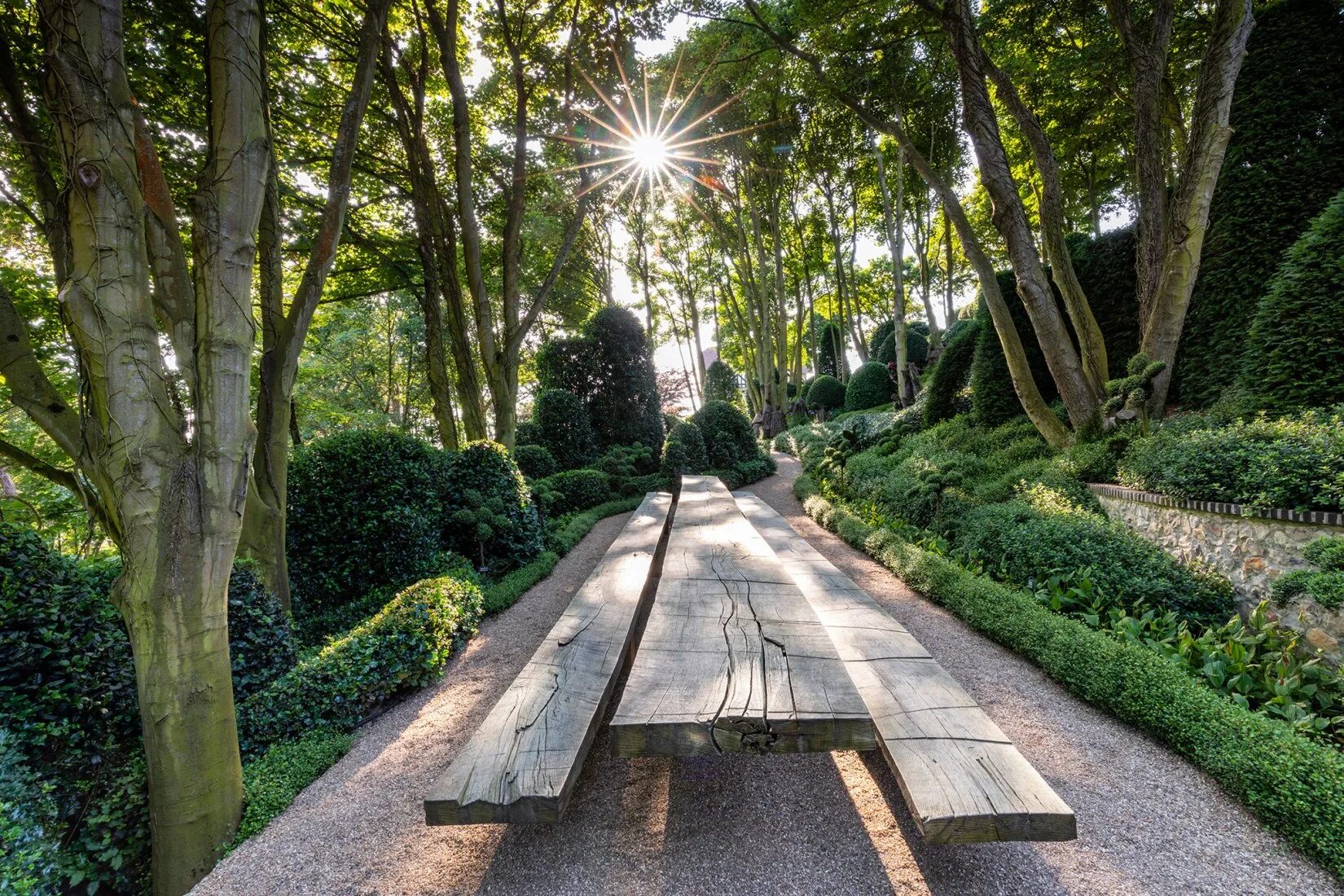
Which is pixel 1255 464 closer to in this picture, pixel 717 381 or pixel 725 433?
pixel 725 433

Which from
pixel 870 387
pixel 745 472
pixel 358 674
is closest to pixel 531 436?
pixel 745 472

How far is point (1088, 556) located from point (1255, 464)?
120 centimetres

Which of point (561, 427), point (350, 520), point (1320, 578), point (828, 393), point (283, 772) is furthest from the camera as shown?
point (828, 393)

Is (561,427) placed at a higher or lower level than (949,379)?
higher

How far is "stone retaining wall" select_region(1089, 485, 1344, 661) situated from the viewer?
284 centimetres

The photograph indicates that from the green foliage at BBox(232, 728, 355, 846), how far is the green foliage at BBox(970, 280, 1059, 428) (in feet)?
31.0

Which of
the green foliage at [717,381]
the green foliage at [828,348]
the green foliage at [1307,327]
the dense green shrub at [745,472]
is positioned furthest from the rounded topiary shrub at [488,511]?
the green foliage at [828,348]

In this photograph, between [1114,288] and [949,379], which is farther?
[949,379]

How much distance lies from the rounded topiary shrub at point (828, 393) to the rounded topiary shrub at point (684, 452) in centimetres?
1108

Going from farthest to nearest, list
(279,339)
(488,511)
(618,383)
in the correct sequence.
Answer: (618,383) → (488,511) → (279,339)

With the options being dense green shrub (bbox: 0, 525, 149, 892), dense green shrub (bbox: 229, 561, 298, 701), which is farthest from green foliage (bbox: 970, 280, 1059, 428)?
dense green shrub (bbox: 0, 525, 149, 892)

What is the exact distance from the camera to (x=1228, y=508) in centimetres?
347

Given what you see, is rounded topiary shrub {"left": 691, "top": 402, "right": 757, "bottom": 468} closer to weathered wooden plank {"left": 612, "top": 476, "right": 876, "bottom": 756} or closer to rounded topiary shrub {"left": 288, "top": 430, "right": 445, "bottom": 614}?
rounded topiary shrub {"left": 288, "top": 430, "right": 445, "bottom": 614}

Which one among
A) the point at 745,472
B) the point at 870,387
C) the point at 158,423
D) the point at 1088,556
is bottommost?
the point at 1088,556
